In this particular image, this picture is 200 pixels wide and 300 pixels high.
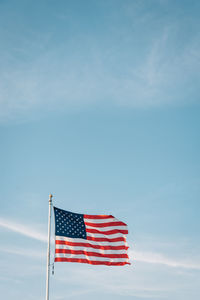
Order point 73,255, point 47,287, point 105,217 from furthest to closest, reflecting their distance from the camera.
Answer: point 105,217 < point 73,255 < point 47,287

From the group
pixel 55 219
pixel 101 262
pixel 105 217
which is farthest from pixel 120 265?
pixel 55 219

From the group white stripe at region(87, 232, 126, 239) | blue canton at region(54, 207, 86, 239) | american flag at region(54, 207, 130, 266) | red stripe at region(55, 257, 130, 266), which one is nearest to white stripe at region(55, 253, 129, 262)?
american flag at region(54, 207, 130, 266)

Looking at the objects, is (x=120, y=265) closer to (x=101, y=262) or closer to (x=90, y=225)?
(x=101, y=262)

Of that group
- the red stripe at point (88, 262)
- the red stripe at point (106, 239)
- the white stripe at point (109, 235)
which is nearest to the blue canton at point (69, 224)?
the red stripe at point (106, 239)

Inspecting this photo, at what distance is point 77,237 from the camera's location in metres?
36.1

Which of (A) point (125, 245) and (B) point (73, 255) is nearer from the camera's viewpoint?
(B) point (73, 255)

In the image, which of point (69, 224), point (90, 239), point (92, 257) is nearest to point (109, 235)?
point (90, 239)

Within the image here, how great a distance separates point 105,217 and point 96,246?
7.80ft

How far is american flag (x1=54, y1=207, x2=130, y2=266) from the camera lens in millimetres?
35344

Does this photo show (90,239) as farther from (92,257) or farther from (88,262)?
(88,262)

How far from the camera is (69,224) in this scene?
36.1 metres

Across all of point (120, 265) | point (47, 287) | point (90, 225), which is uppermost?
point (90, 225)

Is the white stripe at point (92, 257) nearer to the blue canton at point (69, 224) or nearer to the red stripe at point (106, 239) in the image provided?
the red stripe at point (106, 239)

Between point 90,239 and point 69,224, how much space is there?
82.2 inches
